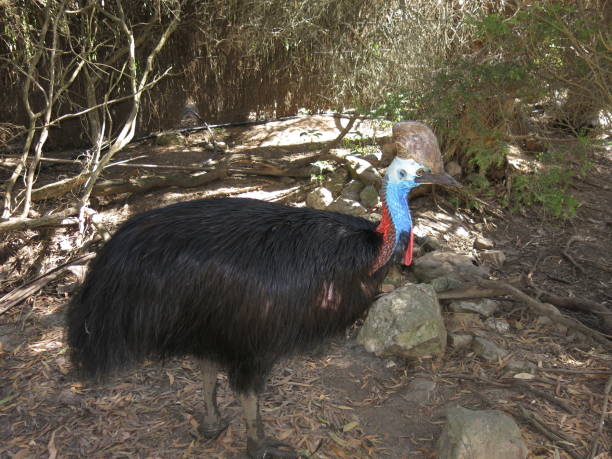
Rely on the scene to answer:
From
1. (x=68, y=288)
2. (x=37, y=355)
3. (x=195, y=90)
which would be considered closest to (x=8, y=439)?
(x=37, y=355)

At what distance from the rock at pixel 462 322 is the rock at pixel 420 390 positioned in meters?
0.53

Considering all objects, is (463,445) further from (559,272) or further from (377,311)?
(559,272)

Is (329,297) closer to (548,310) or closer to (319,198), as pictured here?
(548,310)

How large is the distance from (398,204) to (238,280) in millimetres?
712

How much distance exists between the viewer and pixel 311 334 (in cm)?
203

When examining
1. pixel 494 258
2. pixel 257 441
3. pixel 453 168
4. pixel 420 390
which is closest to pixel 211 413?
pixel 257 441

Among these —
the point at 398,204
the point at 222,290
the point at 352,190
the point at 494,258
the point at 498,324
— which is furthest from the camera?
the point at 352,190

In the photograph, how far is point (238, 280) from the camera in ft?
6.26

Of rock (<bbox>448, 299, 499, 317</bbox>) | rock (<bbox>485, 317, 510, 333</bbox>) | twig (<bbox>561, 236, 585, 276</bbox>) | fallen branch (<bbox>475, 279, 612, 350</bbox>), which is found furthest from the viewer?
twig (<bbox>561, 236, 585, 276</bbox>)

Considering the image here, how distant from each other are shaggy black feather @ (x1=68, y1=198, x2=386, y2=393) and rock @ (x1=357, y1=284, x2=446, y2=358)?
1004 mm

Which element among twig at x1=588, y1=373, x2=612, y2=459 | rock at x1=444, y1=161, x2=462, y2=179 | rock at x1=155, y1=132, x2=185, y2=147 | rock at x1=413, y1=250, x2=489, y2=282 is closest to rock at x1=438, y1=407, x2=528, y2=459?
twig at x1=588, y1=373, x2=612, y2=459

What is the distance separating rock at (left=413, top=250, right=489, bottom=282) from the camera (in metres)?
3.72

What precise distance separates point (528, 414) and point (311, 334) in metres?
1.31

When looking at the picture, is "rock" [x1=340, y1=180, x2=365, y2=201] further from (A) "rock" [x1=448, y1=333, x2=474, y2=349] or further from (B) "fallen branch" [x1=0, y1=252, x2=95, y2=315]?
(B) "fallen branch" [x1=0, y1=252, x2=95, y2=315]
